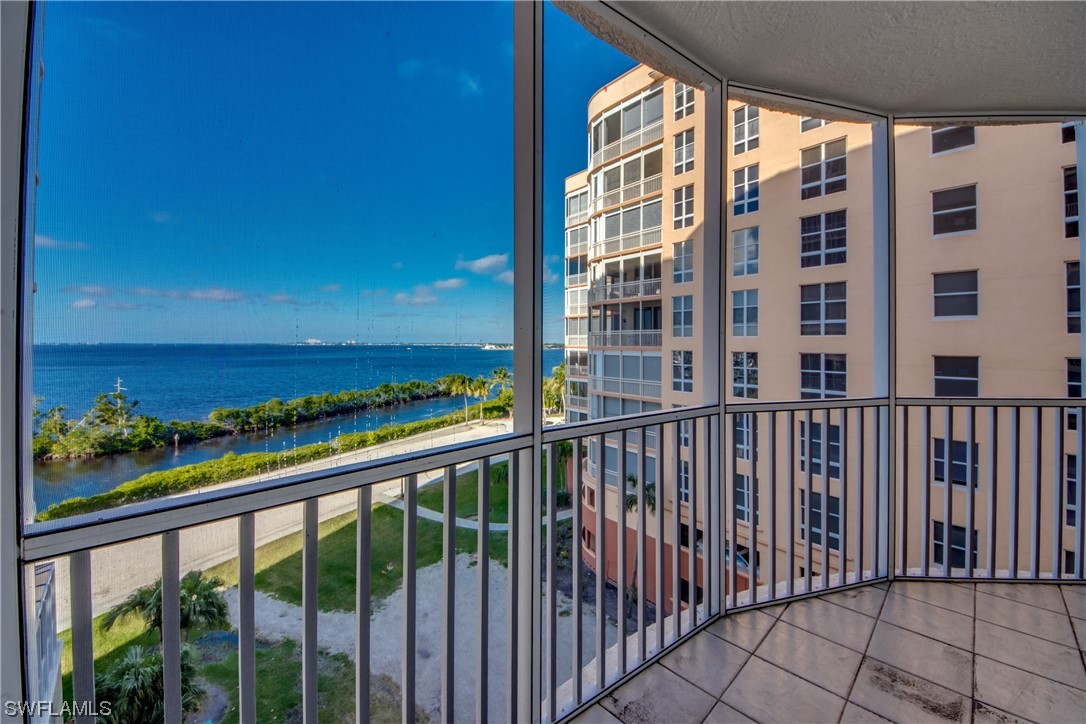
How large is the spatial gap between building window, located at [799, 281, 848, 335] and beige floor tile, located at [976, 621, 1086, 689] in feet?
10.3

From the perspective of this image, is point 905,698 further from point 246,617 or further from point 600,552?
point 246,617

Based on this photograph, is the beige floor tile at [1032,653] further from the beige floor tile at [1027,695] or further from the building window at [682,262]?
the building window at [682,262]

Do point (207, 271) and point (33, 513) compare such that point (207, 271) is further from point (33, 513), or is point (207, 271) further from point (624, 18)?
point (624, 18)

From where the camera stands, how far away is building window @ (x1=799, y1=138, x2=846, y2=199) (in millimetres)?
4945

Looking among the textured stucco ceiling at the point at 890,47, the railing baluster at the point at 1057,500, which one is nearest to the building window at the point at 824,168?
the textured stucco ceiling at the point at 890,47

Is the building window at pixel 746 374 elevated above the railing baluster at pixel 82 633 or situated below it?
above

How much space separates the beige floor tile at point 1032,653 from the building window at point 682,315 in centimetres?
188

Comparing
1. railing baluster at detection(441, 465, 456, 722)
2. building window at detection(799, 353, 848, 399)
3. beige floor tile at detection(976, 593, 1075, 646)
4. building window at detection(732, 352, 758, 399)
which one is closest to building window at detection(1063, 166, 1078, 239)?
building window at detection(799, 353, 848, 399)

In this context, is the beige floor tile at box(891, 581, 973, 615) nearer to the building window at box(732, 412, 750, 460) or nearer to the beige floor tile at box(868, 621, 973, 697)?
the beige floor tile at box(868, 621, 973, 697)

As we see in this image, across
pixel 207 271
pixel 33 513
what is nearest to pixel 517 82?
pixel 207 271

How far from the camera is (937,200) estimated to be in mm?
5117

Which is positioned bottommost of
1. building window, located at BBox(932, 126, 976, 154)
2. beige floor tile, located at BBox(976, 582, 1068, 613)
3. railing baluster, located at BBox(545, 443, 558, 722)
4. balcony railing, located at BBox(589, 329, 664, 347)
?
beige floor tile, located at BBox(976, 582, 1068, 613)

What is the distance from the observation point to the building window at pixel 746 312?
14.2ft

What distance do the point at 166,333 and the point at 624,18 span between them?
1768 mm
